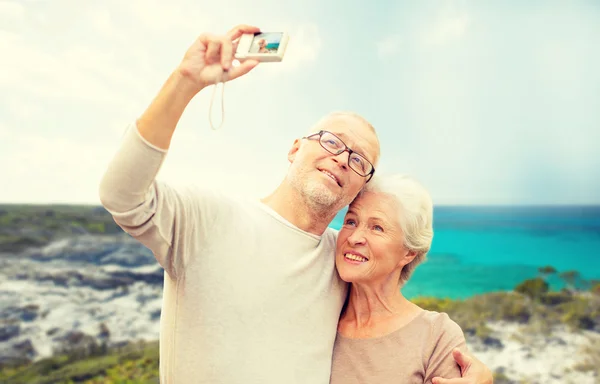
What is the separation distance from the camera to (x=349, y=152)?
1734 millimetres

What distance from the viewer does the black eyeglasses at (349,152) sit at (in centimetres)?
173

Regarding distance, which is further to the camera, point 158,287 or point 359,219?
point 158,287

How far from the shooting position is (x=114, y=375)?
4977 mm

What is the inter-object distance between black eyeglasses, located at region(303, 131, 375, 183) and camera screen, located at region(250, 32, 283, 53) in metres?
0.54

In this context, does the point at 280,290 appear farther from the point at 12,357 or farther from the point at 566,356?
the point at 566,356

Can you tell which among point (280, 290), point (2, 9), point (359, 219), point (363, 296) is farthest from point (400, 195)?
point (2, 9)

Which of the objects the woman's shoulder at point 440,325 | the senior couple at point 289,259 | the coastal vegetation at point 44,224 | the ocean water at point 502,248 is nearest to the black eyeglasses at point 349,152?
the senior couple at point 289,259

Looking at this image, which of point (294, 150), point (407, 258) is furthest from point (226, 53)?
point (407, 258)

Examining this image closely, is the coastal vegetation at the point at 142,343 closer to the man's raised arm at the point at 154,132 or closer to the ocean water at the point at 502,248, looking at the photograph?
the ocean water at the point at 502,248

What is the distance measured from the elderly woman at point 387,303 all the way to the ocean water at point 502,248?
4.23m

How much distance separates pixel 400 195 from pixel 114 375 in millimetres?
4223

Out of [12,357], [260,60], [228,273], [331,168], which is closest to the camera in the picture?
[260,60]

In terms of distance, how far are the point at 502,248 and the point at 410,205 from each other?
5045 mm

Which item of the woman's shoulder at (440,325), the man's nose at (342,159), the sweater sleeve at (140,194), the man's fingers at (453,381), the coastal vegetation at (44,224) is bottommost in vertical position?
the coastal vegetation at (44,224)
